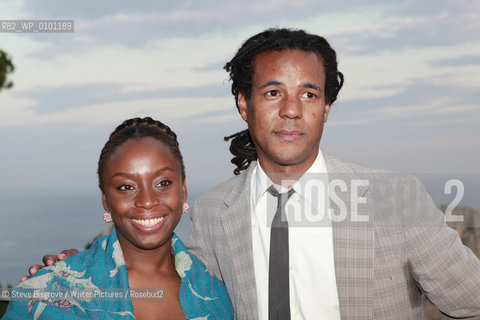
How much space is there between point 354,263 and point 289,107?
128 cm

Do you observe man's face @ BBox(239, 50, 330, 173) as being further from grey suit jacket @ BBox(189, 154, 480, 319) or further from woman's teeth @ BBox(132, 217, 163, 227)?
woman's teeth @ BBox(132, 217, 163, 227)

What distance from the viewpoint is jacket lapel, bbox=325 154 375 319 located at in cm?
367

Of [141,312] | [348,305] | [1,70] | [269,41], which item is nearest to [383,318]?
[348,305]

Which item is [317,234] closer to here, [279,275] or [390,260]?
[279,275]

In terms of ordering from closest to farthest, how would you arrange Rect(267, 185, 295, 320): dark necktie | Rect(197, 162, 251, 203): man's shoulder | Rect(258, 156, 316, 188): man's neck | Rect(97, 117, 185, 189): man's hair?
1. Rect(97, 117, 185, 189): man's hair
2. Rect(267, 185, 295, 320): dark necktie
3. Rect(258, 156, 316, 188): man's neck
4. Rect(197, 162, 251, 203): man's shoulder

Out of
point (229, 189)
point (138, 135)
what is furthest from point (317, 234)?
point (138, 135)

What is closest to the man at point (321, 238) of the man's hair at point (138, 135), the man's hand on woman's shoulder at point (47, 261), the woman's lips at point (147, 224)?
the man's hair at point (138, 135)

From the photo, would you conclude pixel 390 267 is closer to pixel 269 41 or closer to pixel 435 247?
pixel 435 247

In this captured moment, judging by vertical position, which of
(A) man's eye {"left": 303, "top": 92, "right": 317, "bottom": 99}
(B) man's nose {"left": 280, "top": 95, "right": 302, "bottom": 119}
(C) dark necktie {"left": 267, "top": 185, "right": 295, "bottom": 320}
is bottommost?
(C) dark necktie {"left": 267, "top": 185, "right": 295, "bottom": 320}

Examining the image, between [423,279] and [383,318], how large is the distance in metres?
0.42

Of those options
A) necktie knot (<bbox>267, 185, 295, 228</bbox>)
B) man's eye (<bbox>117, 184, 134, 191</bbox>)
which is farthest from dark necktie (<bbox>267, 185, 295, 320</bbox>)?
man's eye (<bbox>117, 184, 134, 191</bbox>)

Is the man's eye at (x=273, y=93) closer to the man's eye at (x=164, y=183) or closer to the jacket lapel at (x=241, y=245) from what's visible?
the jacket lapel at (x=241, y=245)

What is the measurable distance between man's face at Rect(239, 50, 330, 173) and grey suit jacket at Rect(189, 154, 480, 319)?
0.38 m

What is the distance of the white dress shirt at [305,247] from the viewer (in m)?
3.70
